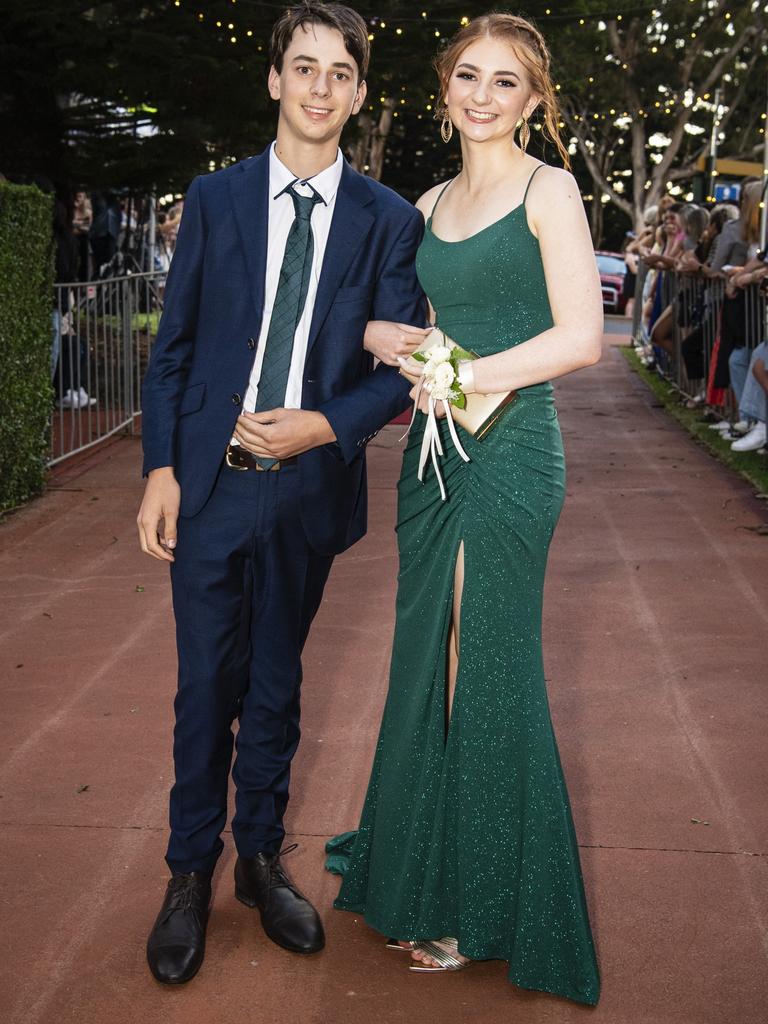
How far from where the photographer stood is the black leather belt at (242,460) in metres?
3.52

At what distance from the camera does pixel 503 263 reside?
11.0 ft

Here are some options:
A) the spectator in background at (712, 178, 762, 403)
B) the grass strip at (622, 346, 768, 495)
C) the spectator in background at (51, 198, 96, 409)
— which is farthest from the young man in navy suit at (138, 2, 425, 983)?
the spectator in background at (51, 198, 96, 409)

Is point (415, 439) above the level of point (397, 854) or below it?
above

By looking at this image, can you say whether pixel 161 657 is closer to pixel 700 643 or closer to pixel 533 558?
pixel 700 643

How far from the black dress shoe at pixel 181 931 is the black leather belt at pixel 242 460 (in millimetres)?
1079

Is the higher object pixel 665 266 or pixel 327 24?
pixel 327 24

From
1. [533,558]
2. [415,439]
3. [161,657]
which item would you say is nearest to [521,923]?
[533,558]

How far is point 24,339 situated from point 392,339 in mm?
6409

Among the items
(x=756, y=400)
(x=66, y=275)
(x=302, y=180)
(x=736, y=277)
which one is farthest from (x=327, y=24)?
(x=66, y=275)

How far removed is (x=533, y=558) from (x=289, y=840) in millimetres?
1388

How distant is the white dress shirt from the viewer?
3.52 meters

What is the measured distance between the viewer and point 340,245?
3516 millimetres

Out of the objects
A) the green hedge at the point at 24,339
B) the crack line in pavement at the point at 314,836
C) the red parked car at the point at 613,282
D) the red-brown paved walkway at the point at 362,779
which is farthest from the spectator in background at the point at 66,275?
the red parked car at the point at 613,282

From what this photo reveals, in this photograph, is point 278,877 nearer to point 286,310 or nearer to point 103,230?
point 286,310
